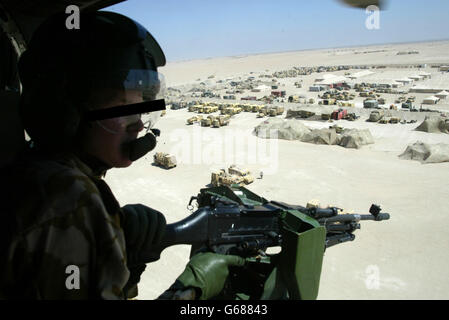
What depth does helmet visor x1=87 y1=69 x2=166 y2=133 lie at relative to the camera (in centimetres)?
213

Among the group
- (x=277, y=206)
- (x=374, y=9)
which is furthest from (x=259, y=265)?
(x=374, y=9)

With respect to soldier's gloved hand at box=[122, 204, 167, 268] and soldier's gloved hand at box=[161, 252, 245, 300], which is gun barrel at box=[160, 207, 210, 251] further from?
soldier's gloved hand at box=[122, 204, 167, 268]

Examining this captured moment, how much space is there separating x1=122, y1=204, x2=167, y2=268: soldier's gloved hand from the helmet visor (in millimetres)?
767

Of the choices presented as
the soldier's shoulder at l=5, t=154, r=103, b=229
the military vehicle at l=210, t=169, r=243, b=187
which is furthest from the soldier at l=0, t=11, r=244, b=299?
the military vehicle at l=210, t=169, r=243, b=187

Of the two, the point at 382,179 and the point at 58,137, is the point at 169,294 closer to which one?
the point at 58,137

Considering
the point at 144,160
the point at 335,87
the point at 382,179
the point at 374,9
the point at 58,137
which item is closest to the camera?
the point at 58,137

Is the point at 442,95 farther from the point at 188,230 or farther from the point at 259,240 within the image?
the point at 188,230

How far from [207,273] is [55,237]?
91.9 inches

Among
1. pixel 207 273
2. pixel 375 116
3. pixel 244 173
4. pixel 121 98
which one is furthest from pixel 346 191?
pixel 375 116

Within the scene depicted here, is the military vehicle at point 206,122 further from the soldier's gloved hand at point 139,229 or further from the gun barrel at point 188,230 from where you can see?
the soldier's gloved hand at point 139,229

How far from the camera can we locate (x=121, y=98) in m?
2.21

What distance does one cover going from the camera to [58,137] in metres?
2.05

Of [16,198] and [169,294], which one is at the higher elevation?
[16,198]

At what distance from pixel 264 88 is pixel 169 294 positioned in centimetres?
7017
